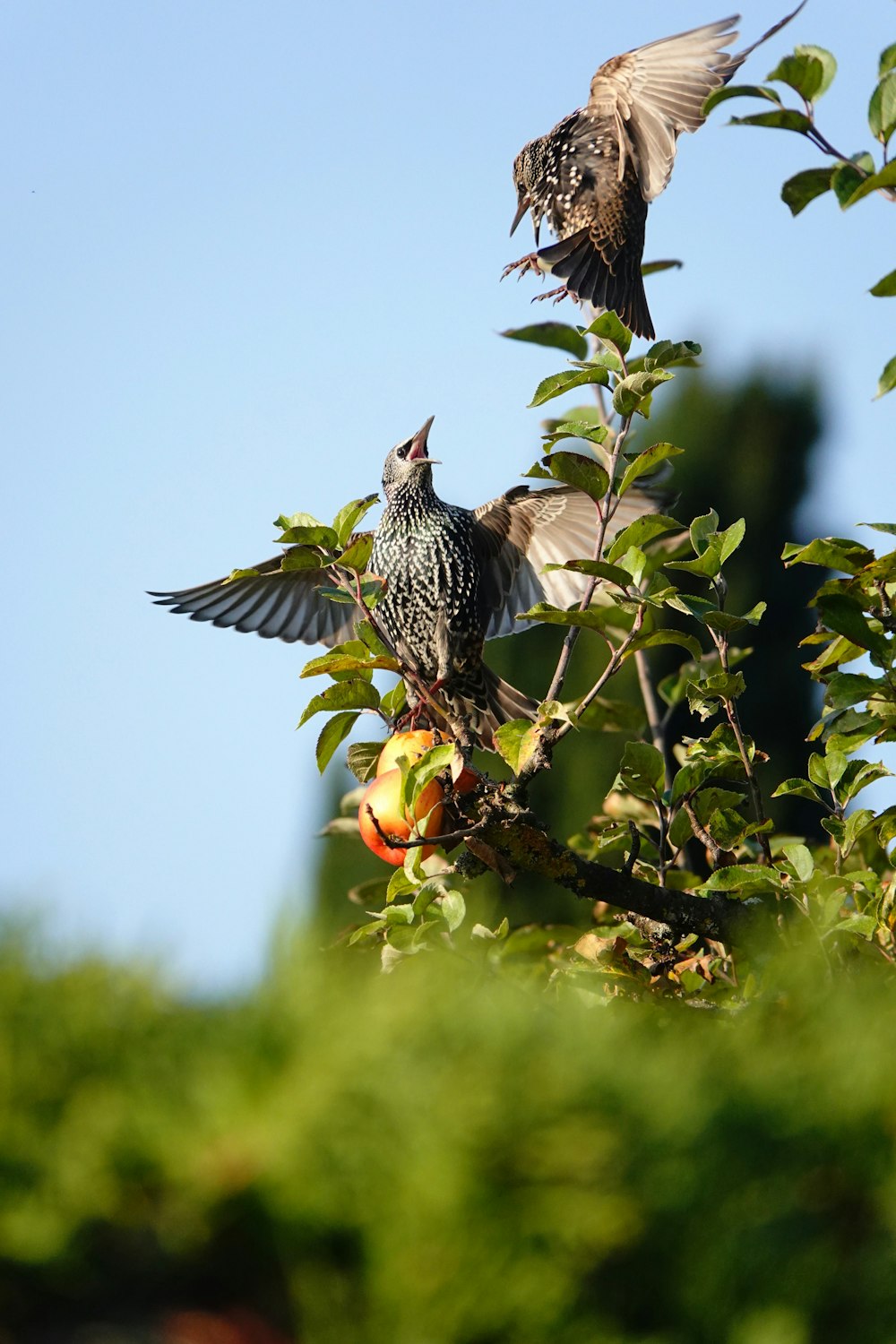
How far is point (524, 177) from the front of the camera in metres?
4.49

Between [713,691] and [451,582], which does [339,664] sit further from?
[451,582]

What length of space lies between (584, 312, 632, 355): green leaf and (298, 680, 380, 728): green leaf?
81 centimetres

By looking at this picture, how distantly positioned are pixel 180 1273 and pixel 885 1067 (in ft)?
1.97

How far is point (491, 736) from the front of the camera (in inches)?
157

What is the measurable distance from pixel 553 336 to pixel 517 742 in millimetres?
1294

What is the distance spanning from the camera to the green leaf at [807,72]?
1.97m

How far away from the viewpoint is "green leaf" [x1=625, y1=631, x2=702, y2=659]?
236 cm

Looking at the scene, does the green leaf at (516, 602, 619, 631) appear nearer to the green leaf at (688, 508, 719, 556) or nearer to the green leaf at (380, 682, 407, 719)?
the green leaf at (688, 508, 719, 556)

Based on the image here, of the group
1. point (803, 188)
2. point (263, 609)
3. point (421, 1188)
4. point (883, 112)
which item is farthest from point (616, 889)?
point (263, 609)

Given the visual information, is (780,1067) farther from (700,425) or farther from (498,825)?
(700,425)

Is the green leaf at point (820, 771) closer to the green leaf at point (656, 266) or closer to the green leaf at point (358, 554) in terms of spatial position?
the green leaf at point (358, 554)

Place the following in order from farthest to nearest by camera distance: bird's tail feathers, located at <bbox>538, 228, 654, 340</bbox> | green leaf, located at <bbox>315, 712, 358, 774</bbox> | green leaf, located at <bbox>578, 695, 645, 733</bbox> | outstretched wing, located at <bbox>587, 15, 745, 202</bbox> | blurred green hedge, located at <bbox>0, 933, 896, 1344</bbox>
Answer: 1. outstretched wing, located at <bbox>587, 15, 745, 202</bbox>
2. bird's tail feathers, located at <bbox>538, 228, 654, 340</bbox>
3. green leaf, located at <bbox>578, 695, 645, 733</bbox>
4. green leaf, located at <bbox>315, 712, 358, 774</bbox>
5. blurred green hedge, located at <bbox>0, 933, 896, 1344</bbox>

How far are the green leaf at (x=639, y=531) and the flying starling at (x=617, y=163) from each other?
1.88m

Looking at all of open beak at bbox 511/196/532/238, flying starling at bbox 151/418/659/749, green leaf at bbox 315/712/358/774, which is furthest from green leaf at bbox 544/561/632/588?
open beak at bbox 511/196/532/238
